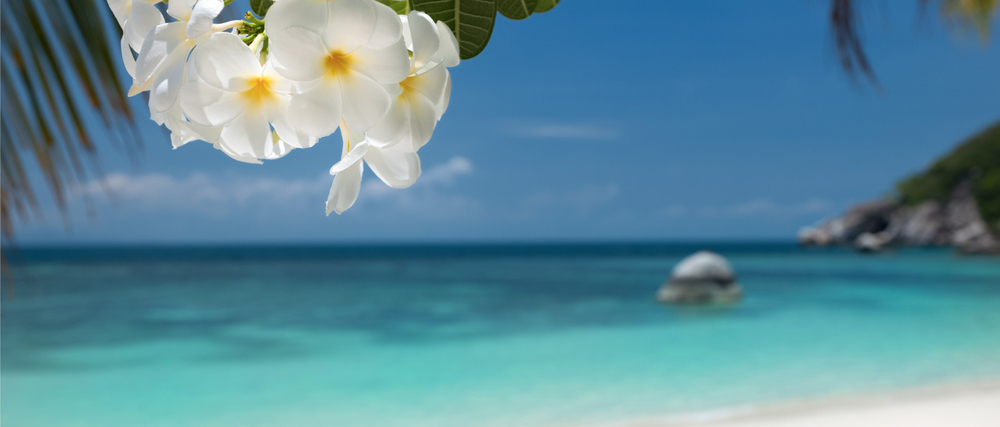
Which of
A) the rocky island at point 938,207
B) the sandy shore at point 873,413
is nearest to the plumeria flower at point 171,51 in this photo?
the sandy shore at point 873,413

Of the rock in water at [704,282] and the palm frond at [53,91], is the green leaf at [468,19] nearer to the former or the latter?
the palm frond at [53,91]

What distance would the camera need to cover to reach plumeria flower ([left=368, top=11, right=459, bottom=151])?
0.17m

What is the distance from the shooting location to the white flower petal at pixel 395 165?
0.21 m

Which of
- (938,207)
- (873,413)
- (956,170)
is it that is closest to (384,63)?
(873,413)

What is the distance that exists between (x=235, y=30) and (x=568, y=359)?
6.12 metres

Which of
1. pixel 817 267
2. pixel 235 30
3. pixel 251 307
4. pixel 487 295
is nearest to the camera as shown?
pixel 235 30

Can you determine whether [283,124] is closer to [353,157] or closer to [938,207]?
[353,157]

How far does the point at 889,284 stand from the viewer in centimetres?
1261

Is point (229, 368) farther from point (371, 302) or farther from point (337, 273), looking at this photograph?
point (337, 273)

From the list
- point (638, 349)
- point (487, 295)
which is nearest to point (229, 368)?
point (638, 349)

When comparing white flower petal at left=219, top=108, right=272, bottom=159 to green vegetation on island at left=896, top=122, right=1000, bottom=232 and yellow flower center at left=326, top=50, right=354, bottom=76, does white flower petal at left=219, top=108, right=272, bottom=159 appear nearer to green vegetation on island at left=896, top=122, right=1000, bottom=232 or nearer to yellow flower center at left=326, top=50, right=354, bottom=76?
yellow flower center at left=326, top=50, right=354, bottom=76

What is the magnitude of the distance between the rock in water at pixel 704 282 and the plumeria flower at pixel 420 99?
8969 millimetres

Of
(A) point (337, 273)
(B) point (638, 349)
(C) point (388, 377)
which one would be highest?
(A) point (337, 273)

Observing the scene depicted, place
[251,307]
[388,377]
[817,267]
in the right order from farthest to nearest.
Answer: [817,267] < [251,307] < [388,377]
